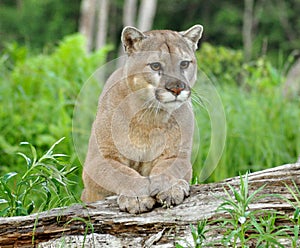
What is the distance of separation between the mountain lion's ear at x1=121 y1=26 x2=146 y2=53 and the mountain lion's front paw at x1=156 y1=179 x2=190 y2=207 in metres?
0.97

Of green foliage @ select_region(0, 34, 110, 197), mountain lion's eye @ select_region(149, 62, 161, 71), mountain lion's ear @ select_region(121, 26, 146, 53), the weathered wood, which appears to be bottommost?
green foliage @ select_region(0, 34, 110, 197)

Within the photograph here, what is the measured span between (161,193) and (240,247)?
0.64m

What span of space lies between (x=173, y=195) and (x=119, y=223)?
0.35 metres

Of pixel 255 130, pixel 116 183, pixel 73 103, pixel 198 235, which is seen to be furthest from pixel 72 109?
pixel 198 235

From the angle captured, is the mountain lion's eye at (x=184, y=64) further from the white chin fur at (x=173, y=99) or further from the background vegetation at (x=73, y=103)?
the background vegetation at (x=73, y=103)

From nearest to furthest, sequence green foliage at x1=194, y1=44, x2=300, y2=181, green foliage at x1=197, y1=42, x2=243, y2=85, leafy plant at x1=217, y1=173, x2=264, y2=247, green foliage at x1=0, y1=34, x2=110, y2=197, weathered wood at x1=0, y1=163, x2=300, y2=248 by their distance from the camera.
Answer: leafy plant at x1=217, y1=173, x2=264, y2=247
weathered wood at x1=0, y1=163, x2=300, y2=248
green foliage at x1=194, y1=44, x2=300, y2=181
green foliage at x1=0, y1=34, x2=110, y2=197
green foliage at x1=197, y1=42, x2=243, y2=85

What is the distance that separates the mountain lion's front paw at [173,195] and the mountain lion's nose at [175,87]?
534 millimetres

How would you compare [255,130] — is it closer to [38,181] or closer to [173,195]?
[173,195]

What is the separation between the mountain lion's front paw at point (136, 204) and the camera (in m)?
3.82

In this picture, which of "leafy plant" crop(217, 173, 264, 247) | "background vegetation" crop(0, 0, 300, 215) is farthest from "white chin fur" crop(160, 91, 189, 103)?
"background vegetation" crop(0, 0, 300, 215)

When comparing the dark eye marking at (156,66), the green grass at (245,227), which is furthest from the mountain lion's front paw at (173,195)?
the dark eye marking at (156,66)

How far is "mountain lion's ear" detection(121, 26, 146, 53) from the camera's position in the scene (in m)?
4.29

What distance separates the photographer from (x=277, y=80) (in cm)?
838

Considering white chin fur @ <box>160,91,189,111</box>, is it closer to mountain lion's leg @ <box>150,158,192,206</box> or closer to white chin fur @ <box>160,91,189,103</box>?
white chin fur @ <box>160,91,189,103</box>
